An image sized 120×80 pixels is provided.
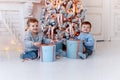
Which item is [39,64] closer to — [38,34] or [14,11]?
[38,34]

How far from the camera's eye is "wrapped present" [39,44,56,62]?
11.6 ft

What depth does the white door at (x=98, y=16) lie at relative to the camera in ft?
17.7

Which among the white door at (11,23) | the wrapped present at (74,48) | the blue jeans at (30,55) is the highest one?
the white door at (11,23)

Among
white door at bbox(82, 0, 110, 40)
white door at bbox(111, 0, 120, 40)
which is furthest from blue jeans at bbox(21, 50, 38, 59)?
white door at bbox(111, 0, 120, 40)

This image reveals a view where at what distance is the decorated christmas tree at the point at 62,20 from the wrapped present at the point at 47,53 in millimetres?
736

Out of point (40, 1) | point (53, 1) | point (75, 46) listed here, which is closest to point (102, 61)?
point (75, 46)

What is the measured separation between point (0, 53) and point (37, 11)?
130cm

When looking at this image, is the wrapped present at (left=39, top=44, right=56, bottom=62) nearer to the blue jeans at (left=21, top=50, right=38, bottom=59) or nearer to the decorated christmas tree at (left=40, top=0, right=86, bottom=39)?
the blue jeans at (left=21, top=50, right=38, bottom=59)

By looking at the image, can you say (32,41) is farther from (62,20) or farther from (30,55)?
(62,20)

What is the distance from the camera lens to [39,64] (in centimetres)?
339

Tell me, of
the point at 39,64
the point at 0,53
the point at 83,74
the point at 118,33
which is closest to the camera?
the point at 83,74

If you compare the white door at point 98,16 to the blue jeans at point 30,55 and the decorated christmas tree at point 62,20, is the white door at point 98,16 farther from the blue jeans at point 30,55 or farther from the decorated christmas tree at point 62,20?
the blue jeans at point 30,55

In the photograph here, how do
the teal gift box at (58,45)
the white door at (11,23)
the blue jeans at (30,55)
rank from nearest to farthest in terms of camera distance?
the blue jeans at (30,55) → the teal gift box at (58,45) → the white door at (11,23)

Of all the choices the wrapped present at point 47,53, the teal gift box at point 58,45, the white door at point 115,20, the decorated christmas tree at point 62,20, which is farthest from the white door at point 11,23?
the white door at point 115,20
